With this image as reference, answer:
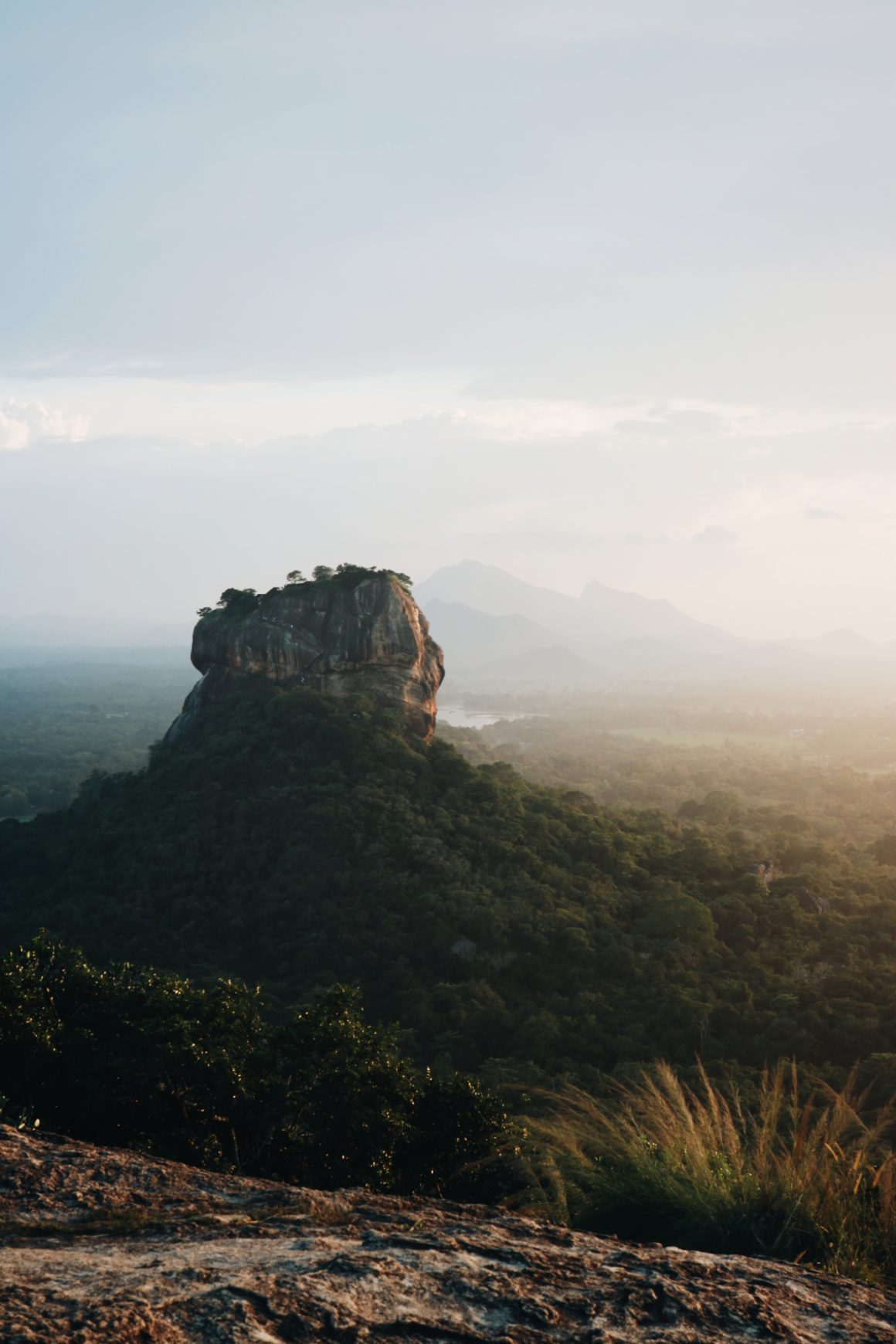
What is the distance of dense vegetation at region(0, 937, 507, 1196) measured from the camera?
28.1ft

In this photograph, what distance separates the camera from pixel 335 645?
1275 inches

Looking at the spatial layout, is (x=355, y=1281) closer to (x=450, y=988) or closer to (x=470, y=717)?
(x=450, y=988)

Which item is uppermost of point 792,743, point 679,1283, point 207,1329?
point 207,1329

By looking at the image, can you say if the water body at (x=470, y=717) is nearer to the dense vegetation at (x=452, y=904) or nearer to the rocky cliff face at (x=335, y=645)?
the rocky cliff face at (x=335, y=645)

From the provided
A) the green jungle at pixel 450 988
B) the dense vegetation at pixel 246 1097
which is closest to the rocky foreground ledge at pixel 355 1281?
the green jungle at pixel 450 988

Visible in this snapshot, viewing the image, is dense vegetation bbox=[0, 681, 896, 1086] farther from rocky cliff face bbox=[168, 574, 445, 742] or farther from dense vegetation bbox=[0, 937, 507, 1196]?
dense vegetation bbox=[0, 937, 507, 1196]

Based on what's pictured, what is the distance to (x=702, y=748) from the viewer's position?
9156 centimetres

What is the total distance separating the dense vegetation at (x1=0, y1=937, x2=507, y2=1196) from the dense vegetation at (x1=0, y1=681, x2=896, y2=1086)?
7.47 metres

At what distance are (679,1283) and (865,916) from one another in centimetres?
2352

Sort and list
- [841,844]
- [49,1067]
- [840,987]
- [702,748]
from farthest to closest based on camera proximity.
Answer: [702,748]
[841,844]
[840,987]
[49,1067]

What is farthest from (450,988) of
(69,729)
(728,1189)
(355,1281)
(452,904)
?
(69,729)

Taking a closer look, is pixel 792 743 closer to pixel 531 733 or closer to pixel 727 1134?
pixel 531 733

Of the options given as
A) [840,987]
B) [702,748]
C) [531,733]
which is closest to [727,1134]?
[840,987]

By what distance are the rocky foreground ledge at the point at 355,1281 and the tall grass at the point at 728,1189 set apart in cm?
70
